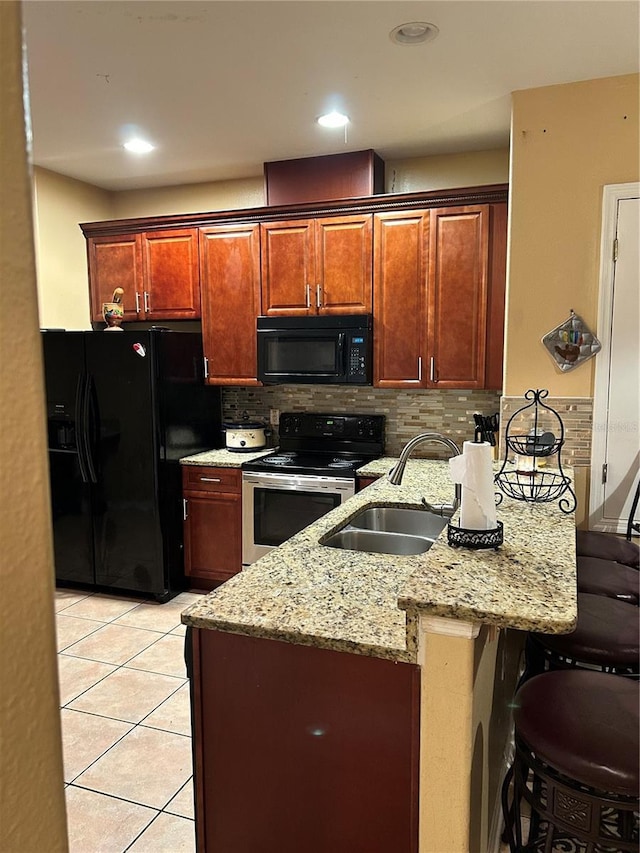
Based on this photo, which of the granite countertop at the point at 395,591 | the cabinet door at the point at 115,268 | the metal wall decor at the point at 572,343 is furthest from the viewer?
the cabinet door at the point at 115,268

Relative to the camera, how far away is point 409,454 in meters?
2.32

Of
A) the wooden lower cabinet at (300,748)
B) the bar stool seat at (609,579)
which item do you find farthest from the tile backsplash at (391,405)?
the wooden lower cabinet at (300,748)

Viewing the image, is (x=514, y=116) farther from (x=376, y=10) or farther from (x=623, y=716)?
(x=623, y=716)

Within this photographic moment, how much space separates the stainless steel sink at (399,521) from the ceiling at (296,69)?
1.89m

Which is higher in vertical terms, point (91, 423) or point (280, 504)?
point (91, 423)

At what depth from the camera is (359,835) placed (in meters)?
1.45

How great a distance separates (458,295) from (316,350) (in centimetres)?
91

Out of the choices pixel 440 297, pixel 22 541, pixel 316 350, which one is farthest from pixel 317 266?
pixel 22 541

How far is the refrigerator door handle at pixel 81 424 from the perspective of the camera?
3871mm

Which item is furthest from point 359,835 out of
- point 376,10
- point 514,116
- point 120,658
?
point 514,116

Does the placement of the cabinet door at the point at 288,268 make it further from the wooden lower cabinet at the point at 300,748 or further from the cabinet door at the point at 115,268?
the wooden lower cabinet at the point at 300,748

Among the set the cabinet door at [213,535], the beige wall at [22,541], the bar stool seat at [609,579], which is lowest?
the cabinet door at [213,535]

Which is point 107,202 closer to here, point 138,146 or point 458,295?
point 138,146

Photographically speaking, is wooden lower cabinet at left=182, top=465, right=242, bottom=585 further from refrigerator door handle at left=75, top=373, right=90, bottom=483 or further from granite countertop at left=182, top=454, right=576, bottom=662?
granite countertop at left=182, top=454, right=576, bottom=662
